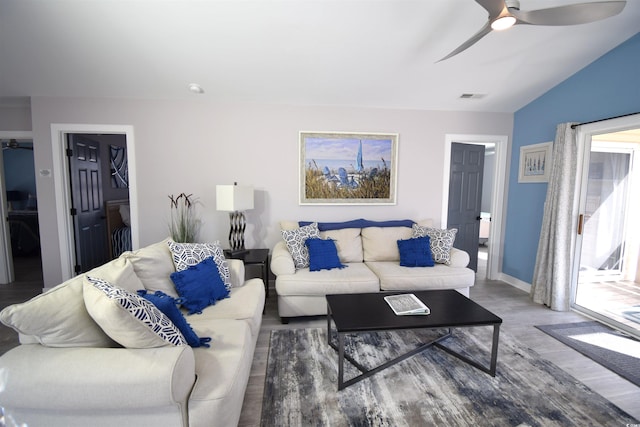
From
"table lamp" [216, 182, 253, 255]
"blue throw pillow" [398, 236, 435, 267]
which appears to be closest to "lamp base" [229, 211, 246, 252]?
"table lamp" [216, 182, 253, 255]

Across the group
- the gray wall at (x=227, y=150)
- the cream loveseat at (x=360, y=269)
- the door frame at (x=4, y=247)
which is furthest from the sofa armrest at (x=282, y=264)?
the door frame at (x=4, y=247)

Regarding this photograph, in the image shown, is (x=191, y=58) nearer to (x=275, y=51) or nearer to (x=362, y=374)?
(x=275, y=51)

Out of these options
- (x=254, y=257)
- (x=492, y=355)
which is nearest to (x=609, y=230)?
(x=492, y=355)

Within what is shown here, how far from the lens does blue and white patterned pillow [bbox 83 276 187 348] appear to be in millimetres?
1310

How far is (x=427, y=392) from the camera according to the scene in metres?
1.95

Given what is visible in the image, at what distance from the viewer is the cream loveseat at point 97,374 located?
4.02ft

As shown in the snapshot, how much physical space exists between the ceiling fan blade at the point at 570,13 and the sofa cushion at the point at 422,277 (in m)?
2.25

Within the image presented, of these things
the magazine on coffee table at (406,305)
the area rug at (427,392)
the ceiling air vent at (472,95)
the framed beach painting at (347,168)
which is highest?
the ceiling air vent at (472,95)

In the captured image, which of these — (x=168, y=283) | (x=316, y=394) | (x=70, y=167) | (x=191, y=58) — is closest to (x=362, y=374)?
(x=316, y=394)

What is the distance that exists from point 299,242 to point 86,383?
2163 mm

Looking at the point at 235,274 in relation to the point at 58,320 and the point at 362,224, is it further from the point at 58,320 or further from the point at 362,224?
the point at 362,224

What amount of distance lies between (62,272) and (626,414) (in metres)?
5.43

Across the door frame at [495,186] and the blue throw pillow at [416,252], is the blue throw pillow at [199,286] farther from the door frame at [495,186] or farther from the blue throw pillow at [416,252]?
the door frame at [495,186]

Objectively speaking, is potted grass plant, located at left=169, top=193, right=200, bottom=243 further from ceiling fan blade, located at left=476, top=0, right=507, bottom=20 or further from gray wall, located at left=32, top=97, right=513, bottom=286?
ceiling fan blade, located at left=476, top=0, right=507, bottom=20
